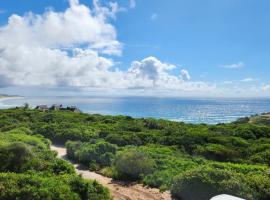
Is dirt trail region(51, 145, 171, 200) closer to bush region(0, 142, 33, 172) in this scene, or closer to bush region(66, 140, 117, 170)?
bush region(66, 140, 117, 170)

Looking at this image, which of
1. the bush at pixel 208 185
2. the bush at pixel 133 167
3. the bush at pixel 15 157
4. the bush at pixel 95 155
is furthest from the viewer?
the bush at pixel 95 155

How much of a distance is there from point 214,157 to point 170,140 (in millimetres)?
4404

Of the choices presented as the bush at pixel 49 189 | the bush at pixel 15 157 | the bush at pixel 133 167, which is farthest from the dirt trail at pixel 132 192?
the bush at pixel 15 157

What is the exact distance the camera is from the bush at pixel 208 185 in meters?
9.66

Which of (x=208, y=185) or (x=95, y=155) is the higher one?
(x=208, y=185)

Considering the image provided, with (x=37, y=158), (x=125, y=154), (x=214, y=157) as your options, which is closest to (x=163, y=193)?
(x=125, y=154)

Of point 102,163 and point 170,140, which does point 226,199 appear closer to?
point 102,163

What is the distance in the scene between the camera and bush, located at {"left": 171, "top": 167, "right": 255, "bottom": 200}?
9.66 meters

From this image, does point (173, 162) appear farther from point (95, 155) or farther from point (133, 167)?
point (95, 155)

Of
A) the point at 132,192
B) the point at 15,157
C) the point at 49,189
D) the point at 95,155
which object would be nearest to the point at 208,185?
the point at 132,192

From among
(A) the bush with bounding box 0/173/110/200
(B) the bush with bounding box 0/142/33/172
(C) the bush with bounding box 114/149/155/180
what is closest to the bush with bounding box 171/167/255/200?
(A) the bush with bounding box 0/173/110/200

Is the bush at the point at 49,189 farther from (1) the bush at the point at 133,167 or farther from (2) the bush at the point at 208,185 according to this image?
(1) the bush at the point at 133,167

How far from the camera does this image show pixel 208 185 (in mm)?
9852

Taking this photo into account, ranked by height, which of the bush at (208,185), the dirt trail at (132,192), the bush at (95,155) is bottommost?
the dirt trail at (132,192)
